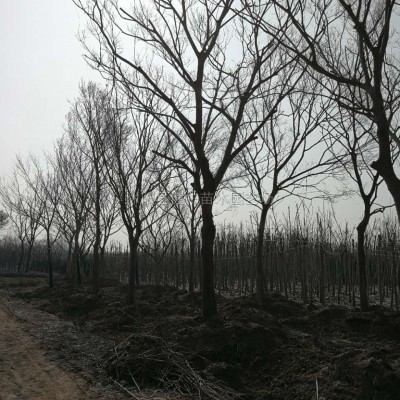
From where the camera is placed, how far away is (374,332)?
7121 millimetres

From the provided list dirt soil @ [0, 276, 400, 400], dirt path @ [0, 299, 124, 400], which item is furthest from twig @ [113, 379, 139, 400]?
dirt path @ [0, 299, 124, 400]

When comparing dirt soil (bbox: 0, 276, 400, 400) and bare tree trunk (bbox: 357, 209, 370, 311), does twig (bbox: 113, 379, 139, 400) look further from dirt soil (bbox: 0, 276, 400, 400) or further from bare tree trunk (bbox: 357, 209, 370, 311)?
bare tree trunk (bbox: 357, 209, 370, 311)

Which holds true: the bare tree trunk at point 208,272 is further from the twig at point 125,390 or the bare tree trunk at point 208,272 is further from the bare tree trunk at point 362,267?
→ the bare tree trunk at point 362,267

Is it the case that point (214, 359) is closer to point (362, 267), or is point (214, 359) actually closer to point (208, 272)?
point (208, 272)

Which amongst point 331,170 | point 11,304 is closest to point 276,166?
point 331,170

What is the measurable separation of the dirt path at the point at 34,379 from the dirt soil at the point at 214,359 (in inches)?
0.5

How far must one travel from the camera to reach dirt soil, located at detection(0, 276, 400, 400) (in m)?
4.62

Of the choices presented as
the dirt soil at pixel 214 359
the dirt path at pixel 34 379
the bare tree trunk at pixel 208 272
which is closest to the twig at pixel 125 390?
the dirt soil at pixel 214 359

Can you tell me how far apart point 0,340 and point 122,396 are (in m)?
4.02

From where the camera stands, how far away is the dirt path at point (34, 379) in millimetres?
4859

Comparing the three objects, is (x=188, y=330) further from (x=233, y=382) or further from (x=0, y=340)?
(x=0, y=340)

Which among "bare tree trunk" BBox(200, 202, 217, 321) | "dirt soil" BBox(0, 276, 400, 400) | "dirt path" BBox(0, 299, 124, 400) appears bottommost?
"dirt path" BBox(0, 299, 124, 400)

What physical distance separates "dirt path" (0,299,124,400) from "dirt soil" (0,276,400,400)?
0.01m

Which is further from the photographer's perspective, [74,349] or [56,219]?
[56,219]
